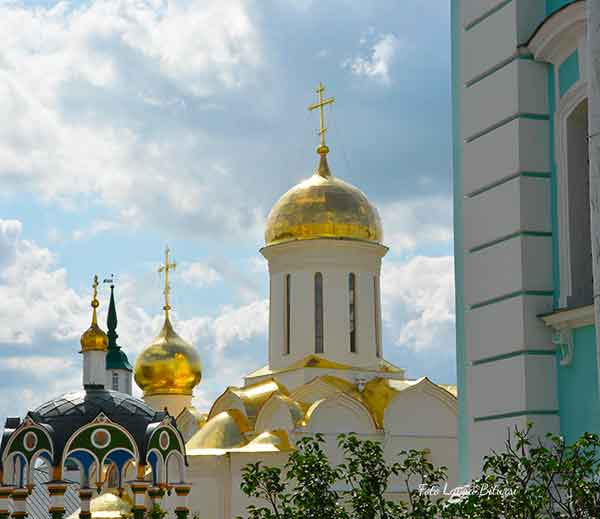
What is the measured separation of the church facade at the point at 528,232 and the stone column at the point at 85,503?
13241 mm

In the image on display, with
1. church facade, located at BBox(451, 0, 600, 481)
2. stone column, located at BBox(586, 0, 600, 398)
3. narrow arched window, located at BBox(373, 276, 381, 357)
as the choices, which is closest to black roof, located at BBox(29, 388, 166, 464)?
narrow arched window, located at BBox(373, 276, 381, 357)

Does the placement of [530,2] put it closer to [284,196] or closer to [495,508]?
[495,508]

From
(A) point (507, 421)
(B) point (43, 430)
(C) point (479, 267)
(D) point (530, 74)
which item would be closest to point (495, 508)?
(A) point (507, 421)

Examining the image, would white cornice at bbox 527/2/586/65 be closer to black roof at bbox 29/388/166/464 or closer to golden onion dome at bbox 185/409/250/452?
black roof at bbox 29/388/166/464

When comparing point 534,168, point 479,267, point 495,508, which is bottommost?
point 495,508

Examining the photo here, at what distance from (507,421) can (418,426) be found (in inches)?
803

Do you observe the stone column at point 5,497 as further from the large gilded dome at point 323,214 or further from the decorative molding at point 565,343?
the decorative molding at point 565,343

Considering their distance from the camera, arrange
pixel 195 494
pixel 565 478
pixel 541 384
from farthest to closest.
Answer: pixel 195 494
pixel 541 384
pixel 565 478

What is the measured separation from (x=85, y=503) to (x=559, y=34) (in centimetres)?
1495

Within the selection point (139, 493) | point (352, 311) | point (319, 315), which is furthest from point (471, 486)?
point (352, 311)

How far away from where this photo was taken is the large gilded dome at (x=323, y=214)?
29.0 metres

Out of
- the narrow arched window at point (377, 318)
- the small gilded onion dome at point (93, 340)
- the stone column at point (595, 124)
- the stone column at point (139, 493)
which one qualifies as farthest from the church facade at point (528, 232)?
the narrow arched window at point (377, 318)

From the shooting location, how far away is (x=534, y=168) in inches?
307

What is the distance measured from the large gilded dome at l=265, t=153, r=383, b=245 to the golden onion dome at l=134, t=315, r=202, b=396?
8617 mm
